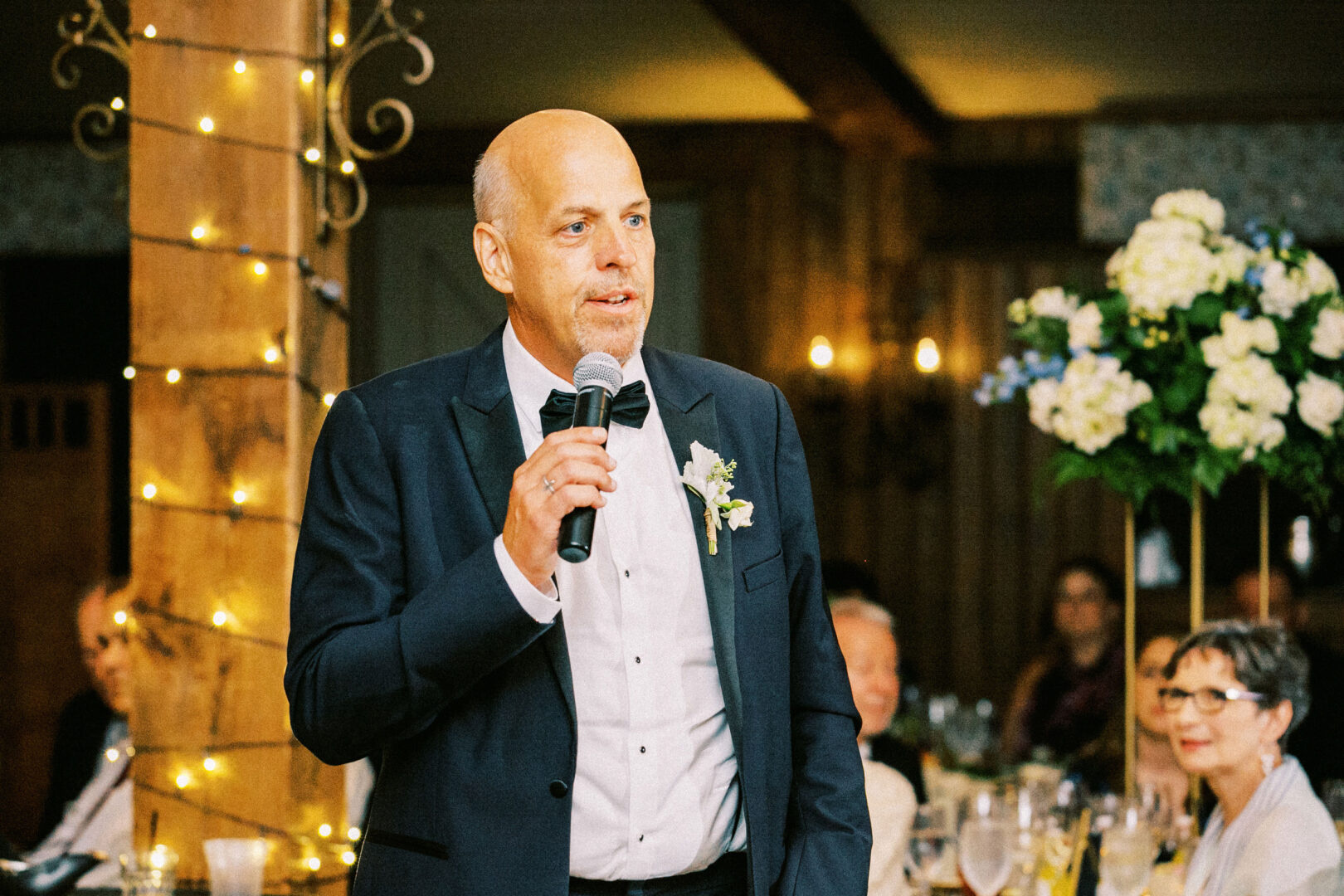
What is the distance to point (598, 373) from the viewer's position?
1.51 m

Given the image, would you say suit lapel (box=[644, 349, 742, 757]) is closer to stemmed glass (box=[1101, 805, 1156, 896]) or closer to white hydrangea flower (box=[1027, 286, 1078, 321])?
stemmed glass (box=[1101, 805, 1156, 896])

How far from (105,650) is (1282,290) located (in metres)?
3.50

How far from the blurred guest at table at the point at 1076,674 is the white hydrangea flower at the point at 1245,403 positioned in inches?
100

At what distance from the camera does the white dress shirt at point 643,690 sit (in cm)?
155

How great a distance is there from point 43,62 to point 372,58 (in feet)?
4.80

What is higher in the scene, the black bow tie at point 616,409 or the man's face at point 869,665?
the black bow tie at point 616,409

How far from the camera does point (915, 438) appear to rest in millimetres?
7207

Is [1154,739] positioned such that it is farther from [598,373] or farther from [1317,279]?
[598,373]

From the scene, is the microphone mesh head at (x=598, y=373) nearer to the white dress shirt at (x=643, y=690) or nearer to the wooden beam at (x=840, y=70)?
the white dress shirt at (x=643, y=690)

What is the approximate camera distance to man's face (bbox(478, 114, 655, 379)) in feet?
5.17

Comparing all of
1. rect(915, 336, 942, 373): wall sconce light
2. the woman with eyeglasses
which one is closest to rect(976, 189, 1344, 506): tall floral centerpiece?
the woman with eyeglasses

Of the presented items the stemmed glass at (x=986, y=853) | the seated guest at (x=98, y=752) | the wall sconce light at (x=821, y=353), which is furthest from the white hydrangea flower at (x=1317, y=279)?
the wall sconce light at (x=821, y=353)

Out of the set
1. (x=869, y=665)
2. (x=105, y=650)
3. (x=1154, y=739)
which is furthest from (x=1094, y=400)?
(x=105, y=650)

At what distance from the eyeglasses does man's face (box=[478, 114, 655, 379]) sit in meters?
1.86
